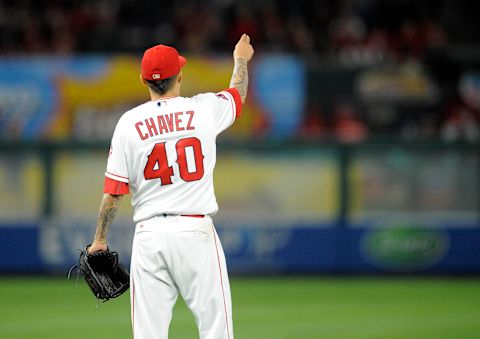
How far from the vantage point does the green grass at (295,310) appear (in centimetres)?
857

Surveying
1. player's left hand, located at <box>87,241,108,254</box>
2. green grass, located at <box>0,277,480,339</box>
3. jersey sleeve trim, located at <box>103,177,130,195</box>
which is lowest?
green grass, located at <box>0,277,480,339</box>

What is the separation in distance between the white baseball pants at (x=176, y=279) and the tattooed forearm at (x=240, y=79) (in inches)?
38.2

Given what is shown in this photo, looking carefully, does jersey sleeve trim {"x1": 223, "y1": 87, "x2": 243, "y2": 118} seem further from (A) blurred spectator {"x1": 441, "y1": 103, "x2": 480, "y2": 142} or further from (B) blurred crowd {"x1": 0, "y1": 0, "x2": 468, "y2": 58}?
(B) blurred crowd {"x1": 0, "y1": 0, "x2": 468, "y2": 58}

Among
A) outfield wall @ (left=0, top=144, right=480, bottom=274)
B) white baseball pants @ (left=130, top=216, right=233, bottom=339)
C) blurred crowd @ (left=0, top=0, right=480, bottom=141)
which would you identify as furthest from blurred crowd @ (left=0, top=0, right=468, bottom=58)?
white baseball pants @ (left=130, top=216, right=233, bottom=339)

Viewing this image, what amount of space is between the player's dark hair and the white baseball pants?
742 millimetres

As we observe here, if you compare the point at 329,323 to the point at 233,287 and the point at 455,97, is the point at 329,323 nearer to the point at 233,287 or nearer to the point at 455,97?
the point at 233,287

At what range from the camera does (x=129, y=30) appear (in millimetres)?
16375

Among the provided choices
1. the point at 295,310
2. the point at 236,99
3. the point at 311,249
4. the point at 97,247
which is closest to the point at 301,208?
the point at 311,249

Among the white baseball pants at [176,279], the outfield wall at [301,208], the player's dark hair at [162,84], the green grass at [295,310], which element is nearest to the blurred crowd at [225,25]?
the outfield wall at [301,208]

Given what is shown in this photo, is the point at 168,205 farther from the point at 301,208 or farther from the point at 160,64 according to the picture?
the point at 301,208

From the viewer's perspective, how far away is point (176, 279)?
5590 millimetres

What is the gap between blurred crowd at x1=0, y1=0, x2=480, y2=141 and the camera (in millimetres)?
15000

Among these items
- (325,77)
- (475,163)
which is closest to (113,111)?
(325,77)

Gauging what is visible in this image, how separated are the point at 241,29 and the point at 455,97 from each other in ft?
12.0
